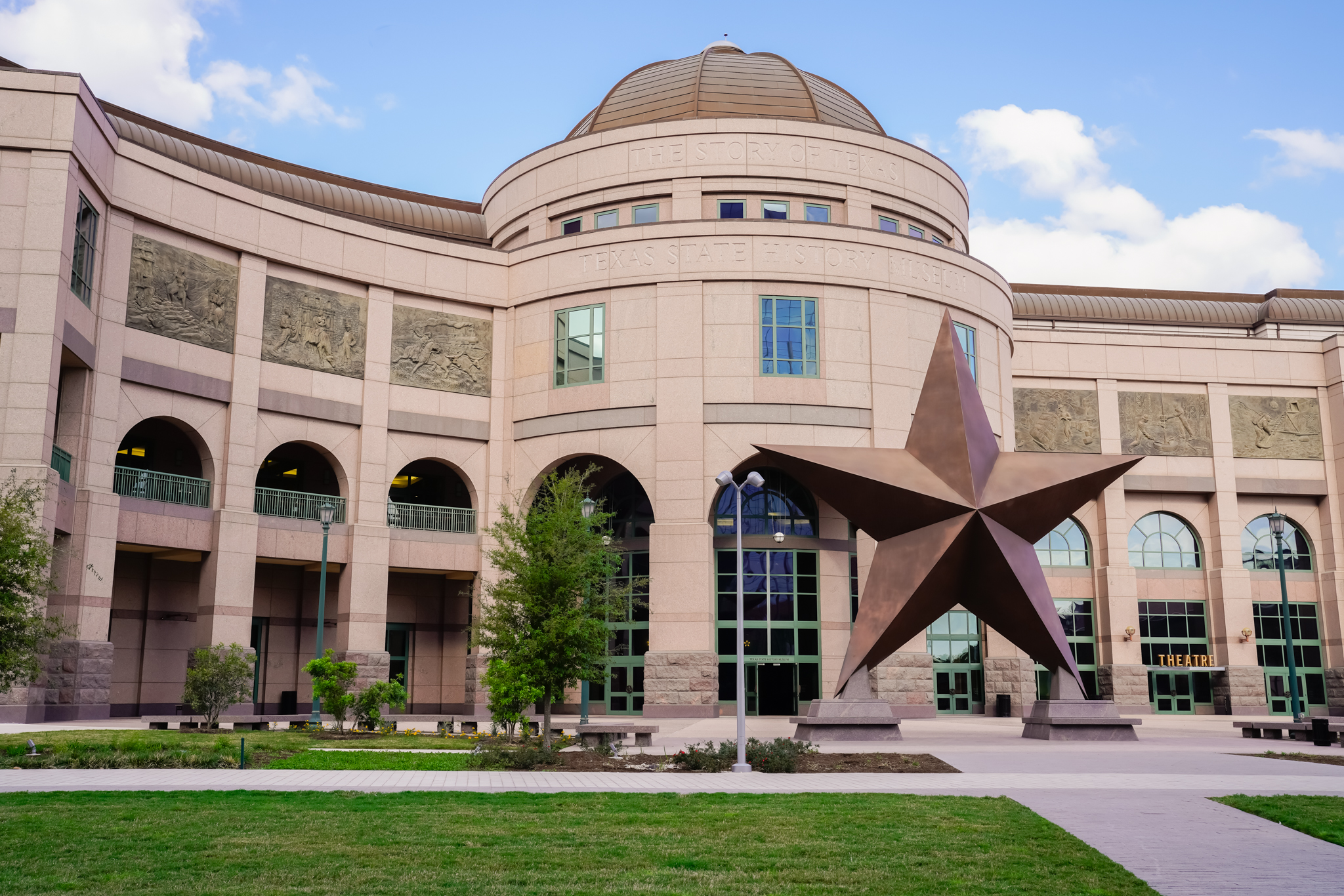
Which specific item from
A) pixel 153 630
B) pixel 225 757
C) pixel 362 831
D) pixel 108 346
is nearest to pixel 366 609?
pixel 153 630

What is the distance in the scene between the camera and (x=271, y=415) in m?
36.6

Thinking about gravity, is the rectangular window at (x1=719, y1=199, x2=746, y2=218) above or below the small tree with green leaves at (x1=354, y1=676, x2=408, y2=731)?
above

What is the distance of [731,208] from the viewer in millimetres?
42531

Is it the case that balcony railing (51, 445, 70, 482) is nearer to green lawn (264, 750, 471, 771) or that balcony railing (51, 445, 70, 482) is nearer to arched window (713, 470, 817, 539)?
green lawn (264, 750, 471, 771)

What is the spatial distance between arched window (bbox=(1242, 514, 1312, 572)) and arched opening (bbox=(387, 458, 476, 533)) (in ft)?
106

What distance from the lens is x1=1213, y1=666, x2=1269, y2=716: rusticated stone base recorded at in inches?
1810

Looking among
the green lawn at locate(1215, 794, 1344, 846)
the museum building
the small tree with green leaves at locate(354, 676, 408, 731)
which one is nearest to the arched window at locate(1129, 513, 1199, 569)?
the museum building

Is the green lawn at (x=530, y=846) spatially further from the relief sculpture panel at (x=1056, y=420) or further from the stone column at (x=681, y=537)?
the relief sculpture panel at (x=1056, y=420)

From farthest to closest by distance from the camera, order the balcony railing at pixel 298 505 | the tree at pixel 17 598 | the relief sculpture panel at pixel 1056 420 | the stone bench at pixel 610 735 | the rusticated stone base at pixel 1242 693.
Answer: the relief sculpture panel at pixel 1056 420 → the rusticated stone base at pixel 1242 693 → the balcony railing at pixel 298 505 → the stone bench at pixel 610 735 → the tree at pixel 17 598

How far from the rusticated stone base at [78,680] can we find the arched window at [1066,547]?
34.8 meters

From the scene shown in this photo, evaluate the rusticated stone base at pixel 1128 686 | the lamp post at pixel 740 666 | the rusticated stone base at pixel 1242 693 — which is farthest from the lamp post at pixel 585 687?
the rusticated stone base at pixel 1242 693

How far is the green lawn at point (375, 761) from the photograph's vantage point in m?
18.6

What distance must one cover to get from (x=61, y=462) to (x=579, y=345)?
1670 centimetres

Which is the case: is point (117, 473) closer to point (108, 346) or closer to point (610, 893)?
point (108, 346)
